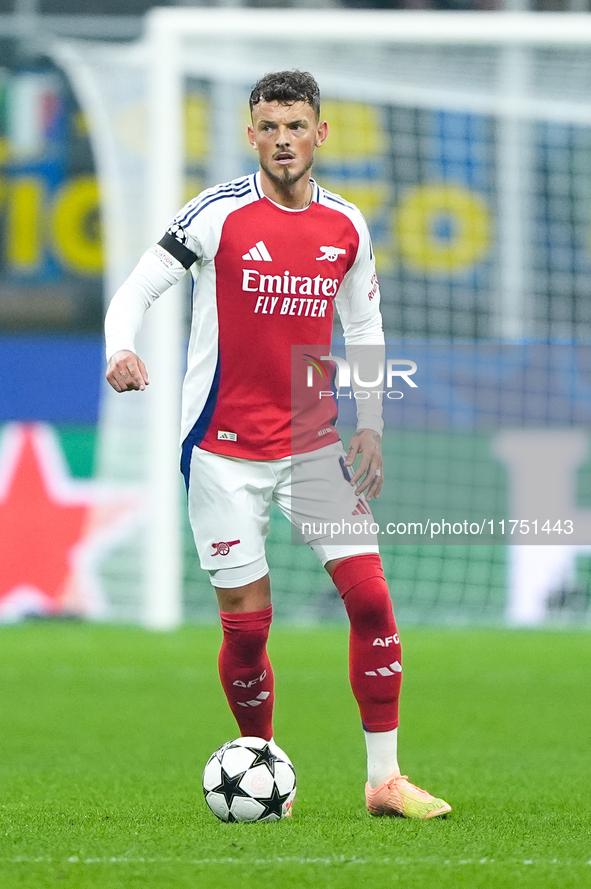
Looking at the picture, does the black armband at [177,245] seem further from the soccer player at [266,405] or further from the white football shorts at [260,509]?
the white football shorts at [260,509]

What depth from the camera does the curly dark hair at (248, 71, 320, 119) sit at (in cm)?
432

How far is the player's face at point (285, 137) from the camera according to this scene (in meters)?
4.32

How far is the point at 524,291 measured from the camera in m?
10.9

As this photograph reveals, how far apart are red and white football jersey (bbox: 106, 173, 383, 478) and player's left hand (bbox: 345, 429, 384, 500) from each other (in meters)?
Answer: 0.12

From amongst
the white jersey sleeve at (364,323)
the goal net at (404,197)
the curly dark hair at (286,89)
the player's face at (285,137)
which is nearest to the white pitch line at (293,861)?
the white jersey sleeve at (364,323)

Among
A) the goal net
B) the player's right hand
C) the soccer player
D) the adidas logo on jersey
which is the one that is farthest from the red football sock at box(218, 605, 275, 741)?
the goal net

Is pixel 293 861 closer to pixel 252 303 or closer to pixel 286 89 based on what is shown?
pixel 252 303

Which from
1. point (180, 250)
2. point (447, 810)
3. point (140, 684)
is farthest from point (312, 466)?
point (140, 684)

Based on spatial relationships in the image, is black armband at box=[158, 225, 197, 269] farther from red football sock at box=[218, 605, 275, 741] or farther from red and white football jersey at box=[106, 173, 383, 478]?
red football sock at box=[218, 605, 275, 741]

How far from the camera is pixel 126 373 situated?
402cm

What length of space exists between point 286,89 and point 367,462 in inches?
45.5

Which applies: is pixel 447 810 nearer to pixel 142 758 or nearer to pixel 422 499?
pixel 142 758

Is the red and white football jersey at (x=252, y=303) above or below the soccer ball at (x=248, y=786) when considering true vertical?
above

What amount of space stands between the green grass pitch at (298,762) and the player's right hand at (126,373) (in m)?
1.24
